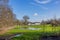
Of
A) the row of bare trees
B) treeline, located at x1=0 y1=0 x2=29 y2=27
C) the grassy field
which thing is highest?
treeline, located at x1=0 y1=0 x2=29 y2=27

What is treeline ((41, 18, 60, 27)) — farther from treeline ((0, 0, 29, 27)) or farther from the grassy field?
treeline ((0, 0, 29, 27))

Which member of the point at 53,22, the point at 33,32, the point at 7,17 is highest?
the point at 7,17

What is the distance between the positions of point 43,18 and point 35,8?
0.25 meters

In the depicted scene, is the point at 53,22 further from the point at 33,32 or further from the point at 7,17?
the point at 7,17

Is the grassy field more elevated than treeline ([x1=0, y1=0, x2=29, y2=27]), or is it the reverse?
treeline ([x1=0, y1=0, x2=29, y2=27])

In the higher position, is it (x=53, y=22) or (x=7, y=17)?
(x=7, y=17)

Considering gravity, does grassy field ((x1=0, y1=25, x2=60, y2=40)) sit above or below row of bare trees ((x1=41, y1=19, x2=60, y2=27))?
below

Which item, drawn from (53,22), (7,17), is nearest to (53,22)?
(53,22)

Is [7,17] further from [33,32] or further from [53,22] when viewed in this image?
[53,22]

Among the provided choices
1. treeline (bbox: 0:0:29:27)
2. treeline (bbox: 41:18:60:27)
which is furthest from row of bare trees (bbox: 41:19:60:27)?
treeline (bbox: 0:0:29:27)

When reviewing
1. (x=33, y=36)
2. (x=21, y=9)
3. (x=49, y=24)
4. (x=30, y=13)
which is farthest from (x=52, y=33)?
(x=21, y=9)

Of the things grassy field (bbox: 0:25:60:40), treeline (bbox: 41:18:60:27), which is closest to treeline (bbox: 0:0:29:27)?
grassy field (bbox: 0:25:60:40)

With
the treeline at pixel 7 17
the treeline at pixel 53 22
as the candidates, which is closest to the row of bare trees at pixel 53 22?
the treeline at pixel 53 22

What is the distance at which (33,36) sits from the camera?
2795 mm
